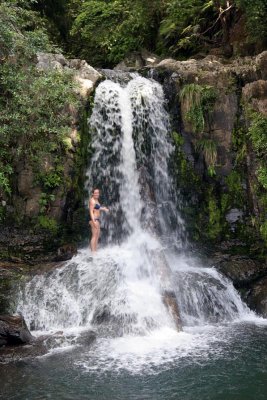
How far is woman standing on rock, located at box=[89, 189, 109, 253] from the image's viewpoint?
1179cm

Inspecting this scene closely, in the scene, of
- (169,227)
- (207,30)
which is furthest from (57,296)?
(207,30)

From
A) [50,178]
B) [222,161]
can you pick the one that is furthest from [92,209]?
[222,161]

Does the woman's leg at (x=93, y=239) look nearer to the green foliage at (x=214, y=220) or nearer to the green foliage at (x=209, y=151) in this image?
the green foliage at (x=214, y=220)

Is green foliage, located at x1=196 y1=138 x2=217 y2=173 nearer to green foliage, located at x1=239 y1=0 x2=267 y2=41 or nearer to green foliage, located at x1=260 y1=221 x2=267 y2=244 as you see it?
green foliage, located at x1=260 y1=221 x2=267 y2=244

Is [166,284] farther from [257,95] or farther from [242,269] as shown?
[257,95]

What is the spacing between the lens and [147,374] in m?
7.27

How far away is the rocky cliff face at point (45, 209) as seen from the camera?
1195cm

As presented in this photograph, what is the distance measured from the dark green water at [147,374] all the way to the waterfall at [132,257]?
54.7 inches

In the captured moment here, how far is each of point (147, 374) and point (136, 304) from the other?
2.74 meters

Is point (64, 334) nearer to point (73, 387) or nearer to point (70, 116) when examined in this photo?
point (73, 387)

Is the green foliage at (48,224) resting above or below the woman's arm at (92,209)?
below

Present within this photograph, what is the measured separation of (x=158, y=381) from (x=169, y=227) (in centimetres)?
655

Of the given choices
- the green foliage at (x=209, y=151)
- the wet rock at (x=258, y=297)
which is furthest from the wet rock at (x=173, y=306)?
the green foliage at (x=209, y=151)

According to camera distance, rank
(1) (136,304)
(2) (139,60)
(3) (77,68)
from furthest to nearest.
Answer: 1. (2) (139,60)
2. (3) (77,68)
3. (1) (136,304)
